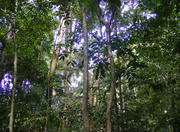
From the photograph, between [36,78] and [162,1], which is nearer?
[162,1]

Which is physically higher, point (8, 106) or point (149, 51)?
point (149, 51)

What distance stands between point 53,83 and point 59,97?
678mm

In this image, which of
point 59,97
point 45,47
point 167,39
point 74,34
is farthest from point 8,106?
point 167,39

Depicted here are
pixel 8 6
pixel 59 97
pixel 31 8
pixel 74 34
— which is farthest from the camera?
pixel 59 97

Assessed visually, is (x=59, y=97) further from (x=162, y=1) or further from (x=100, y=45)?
(x=162, y=1)

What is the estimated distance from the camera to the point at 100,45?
4840 mm

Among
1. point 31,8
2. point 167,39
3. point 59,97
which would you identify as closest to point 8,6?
point 31,8

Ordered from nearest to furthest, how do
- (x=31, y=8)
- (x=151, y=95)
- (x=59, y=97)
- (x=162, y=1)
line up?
(x=162, y=1) < (x=31, y=8) < (x=59, y=97) < (x=151, y=95)

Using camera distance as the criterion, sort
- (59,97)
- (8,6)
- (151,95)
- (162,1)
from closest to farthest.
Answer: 1. (162,1)
2. (8,6)
3. (59,97)
4. (151,95)

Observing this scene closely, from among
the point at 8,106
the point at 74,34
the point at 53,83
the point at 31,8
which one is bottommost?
the point at 8,106

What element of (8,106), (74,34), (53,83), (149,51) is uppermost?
(74,34)

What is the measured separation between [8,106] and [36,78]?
145 cm

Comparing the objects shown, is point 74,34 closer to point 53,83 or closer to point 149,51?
point 53,83

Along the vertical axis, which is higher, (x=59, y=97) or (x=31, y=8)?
(x=31, y=8)
